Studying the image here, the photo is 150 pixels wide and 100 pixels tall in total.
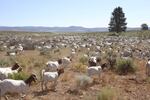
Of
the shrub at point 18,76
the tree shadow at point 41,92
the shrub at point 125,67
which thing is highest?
the shrub at point 18,76

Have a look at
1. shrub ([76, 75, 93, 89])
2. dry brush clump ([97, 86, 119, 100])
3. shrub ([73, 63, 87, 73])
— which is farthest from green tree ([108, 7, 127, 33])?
dry brush clump ([97, 86, 119, 100])

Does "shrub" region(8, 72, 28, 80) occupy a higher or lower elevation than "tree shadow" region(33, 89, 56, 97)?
higher

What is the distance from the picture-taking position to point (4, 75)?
1683 cm

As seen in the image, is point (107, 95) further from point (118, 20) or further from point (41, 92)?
point (118, 20)

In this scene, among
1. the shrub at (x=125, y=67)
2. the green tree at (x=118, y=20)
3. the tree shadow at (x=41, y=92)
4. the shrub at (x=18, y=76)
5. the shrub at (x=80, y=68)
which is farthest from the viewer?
the green tree at (x=118, y=20)

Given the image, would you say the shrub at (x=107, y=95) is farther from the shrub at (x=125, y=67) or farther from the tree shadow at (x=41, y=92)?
the shrub at (x=125, y=67)

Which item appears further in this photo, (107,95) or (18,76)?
(18,76)

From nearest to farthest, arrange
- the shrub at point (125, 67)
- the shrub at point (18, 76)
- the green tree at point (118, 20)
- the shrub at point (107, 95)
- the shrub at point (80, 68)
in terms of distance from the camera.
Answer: the shrub at point (107, 95)
the shrub at point (18, 76)
the shrub at point (125, 67)
the shrub at point (80, 68)
the green tree at point (118, 20)

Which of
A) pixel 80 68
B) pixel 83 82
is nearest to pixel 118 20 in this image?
pixel 80 68

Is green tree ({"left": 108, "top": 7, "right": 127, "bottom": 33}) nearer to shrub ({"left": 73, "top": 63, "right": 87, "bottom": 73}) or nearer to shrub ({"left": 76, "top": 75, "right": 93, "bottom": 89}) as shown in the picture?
shrub ({"left": 73, "top": 63, "right": 87, "bottom": 73})

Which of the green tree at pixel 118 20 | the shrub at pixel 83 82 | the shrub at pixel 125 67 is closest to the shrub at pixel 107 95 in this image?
the shrub at pixel 83 82

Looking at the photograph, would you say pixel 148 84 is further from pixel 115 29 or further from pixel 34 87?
pixel 115 29

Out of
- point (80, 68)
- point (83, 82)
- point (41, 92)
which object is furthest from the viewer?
point (80, 68)

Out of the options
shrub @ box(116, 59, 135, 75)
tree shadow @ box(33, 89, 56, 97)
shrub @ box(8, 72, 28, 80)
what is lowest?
tree shadow @ box(33, 89, 56, 97)
